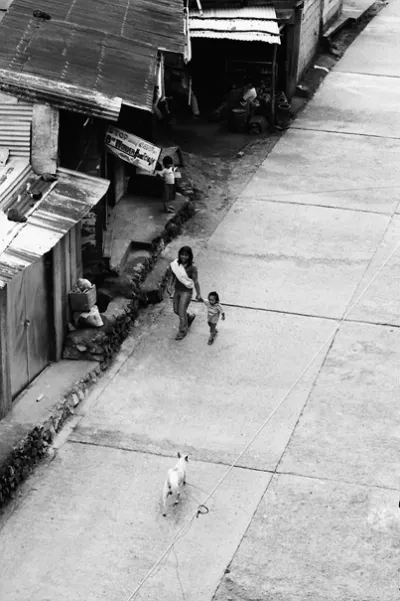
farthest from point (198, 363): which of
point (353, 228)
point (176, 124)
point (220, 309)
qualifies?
point (176, 124)

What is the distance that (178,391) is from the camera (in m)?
15.7

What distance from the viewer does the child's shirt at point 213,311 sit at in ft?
54.7

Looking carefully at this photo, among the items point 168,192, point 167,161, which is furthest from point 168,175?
point 167,161

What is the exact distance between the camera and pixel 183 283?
1670 centimetres

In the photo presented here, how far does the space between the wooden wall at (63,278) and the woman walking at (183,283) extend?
1.32 metres

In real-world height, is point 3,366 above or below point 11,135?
below

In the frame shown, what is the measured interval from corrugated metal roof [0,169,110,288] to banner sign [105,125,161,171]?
97.2 inches

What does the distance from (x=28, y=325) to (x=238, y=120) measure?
404 inches

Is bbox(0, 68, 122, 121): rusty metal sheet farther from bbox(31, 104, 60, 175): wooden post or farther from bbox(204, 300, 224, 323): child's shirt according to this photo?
bbox(204, 300, 224, 323): child's shirt

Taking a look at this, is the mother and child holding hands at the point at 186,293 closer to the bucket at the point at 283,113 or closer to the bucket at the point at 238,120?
the bucket at the point at 238,120

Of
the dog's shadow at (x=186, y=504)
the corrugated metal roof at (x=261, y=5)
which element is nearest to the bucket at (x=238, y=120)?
the corrugated metal roof at (x=261, y=5)

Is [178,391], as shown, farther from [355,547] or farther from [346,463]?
[355,547]

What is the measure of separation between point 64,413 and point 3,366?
3.58 ft

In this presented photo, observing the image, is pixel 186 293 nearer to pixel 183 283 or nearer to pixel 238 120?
pixel 183 283
